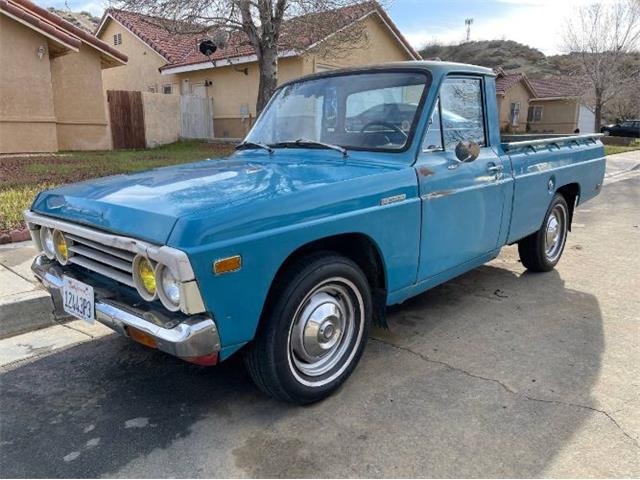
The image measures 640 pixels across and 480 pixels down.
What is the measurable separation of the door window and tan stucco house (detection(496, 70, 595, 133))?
113 feet

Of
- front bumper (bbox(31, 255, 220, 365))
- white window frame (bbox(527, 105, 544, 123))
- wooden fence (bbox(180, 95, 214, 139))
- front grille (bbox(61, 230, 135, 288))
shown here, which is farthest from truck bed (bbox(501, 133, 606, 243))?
white window frame (bbox(527, 105, 544, 123))

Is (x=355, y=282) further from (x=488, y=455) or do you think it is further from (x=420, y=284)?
(x=488, y=455)

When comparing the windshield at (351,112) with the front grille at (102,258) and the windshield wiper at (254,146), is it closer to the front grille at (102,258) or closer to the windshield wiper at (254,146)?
the windshield wiper at (254,146)

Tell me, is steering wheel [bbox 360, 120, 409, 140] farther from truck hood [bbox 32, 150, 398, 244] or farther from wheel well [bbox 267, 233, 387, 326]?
wheel well [bbox 267, 233, 387, 326]

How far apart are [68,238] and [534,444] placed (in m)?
2.69

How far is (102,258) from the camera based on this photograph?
2.73 meters

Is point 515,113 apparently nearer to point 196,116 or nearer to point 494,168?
Result: point 196,116

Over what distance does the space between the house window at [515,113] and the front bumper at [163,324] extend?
38623 millimetres

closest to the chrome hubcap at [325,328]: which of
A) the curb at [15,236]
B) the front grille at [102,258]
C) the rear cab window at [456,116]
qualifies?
the front grille at [102,258]

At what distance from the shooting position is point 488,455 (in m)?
2.52

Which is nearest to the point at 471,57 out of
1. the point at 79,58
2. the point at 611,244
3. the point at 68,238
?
the point at 79,58

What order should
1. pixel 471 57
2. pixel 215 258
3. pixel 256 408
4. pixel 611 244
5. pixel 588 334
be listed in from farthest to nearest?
pixel 471 57
pixel 611 244
pixel 588 334
pixel 256 408
pixel 215 258

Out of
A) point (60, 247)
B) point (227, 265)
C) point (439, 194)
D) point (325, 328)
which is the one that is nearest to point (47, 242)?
point (60, 247)

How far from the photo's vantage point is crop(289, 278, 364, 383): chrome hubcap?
287 cm
